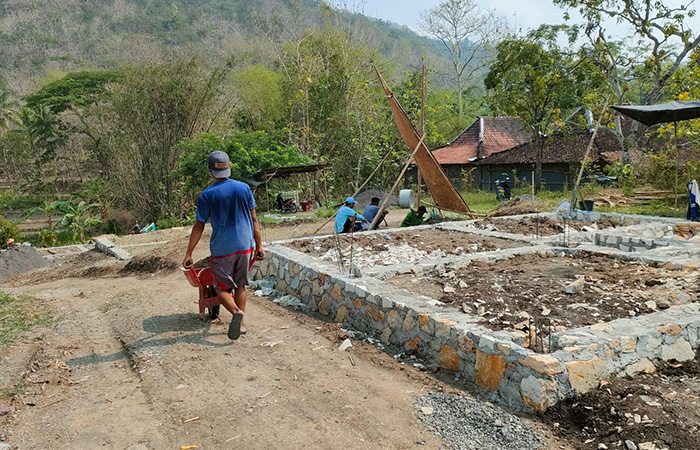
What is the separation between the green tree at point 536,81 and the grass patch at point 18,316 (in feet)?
56.8

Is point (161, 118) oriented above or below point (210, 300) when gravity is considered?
above

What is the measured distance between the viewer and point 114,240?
13664 millimetres

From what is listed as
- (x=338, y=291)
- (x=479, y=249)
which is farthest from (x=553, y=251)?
(x=338, y=291)

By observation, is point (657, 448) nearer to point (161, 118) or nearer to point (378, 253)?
point (378, 253)

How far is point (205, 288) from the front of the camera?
16.8ft

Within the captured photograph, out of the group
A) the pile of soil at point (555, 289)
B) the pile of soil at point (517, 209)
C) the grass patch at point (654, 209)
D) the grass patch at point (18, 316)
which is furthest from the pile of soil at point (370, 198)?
the grass patch at point (18, 316)

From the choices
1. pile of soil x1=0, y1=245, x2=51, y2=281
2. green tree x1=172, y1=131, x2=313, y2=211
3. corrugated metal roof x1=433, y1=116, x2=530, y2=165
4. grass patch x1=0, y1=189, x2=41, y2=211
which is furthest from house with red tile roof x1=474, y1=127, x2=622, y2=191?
grass patch x1=0, y1=189, x2=41, y2=211

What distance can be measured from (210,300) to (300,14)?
70.9 ft

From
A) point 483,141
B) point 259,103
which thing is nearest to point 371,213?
point 259,103

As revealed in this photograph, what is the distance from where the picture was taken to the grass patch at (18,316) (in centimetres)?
507

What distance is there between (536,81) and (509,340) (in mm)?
18467

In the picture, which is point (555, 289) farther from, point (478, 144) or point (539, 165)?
point (478, 144)

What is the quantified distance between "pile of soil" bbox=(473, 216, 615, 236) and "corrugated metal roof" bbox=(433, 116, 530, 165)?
17.2 metres

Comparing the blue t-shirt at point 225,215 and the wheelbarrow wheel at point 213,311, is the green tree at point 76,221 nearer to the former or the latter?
the wheelbarrow wheel at point 213,311
